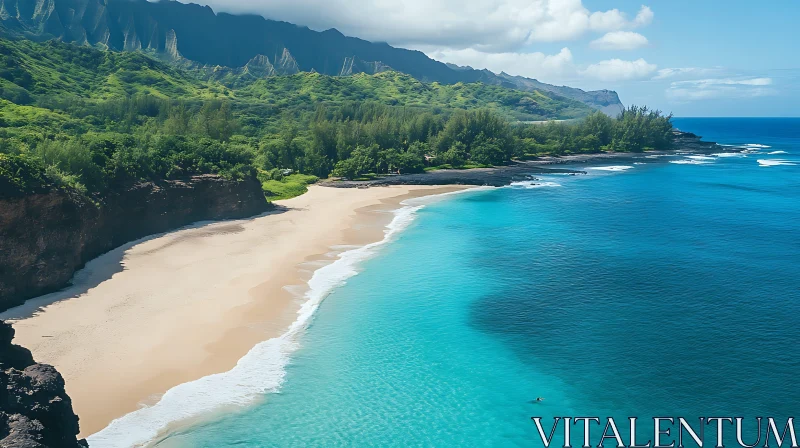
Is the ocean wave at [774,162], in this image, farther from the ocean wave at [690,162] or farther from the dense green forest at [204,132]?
the dense green forest at [204,132]

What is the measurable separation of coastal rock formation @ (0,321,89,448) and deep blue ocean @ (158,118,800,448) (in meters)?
5.60

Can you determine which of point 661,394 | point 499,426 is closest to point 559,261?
point 661,394

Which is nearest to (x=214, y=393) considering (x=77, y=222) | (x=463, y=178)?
(x=77, y=222)

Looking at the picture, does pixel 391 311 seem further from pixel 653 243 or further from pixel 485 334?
pixel 653 243

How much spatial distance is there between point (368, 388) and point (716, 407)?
16.6m

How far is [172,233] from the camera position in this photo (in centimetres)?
5478

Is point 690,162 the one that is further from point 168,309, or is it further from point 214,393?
point 214,393

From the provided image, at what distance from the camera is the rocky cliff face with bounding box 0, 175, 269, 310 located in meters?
34.6

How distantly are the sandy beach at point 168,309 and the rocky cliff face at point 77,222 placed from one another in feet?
4.14

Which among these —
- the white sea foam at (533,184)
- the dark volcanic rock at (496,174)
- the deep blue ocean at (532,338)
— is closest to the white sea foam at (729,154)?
the dark volcanic rock at (496,174)

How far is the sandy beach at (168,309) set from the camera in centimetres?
2700

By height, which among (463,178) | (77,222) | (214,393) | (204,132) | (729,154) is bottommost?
(214,393)

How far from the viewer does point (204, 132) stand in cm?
8838

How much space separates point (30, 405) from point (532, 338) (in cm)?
2567
